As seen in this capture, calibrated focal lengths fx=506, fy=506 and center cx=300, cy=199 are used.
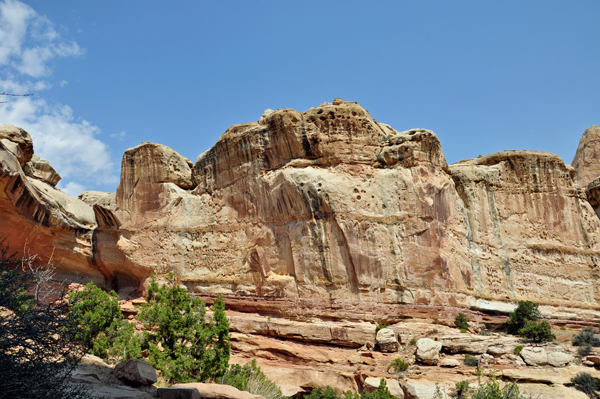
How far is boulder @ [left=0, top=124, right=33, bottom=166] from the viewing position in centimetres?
2706

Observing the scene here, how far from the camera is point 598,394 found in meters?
19.4

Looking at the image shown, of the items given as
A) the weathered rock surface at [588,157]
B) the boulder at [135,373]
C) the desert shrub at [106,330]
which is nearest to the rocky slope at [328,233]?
the desert shrub at [106,330]

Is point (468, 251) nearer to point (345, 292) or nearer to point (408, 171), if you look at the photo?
point (408, 171)

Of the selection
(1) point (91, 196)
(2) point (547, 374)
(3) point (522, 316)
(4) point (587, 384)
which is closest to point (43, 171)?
(1) point (91, 196)

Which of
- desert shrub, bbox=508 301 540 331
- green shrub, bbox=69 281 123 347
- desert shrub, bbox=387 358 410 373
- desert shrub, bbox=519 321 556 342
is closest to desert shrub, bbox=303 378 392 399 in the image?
desert shrub, bbox=387 358 410 373

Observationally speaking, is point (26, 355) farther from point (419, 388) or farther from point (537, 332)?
point (537, 332)

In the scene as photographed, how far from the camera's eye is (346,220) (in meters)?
26.8

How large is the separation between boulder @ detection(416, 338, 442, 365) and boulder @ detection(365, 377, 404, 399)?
2.15 meters

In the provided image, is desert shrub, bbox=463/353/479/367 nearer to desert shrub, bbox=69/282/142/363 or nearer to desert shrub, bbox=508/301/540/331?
desert shrub, bbox=508/301/540/331

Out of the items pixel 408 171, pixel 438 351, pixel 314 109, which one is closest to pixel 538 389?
pixel 438 351

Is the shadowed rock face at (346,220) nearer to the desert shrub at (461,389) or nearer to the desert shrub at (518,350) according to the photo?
the desert shrub at (518,350)

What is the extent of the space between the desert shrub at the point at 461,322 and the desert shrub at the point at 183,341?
39.0 ft

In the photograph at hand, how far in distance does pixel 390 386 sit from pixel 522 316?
10.4 metres

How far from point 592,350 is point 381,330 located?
30.8 feet
